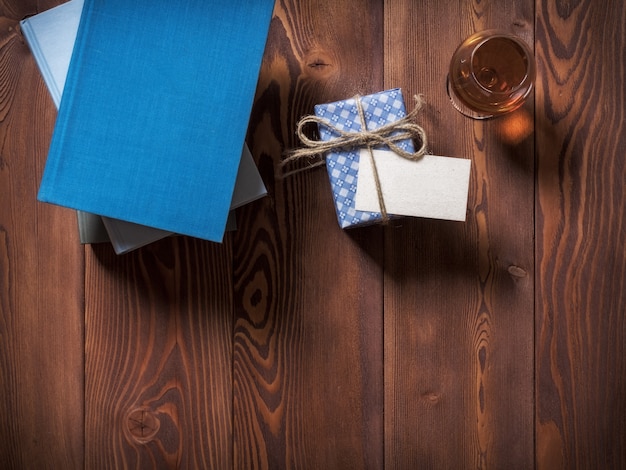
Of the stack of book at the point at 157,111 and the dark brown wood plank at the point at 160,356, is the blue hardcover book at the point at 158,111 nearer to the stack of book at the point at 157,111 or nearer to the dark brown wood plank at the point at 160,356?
the stack of book at the point at 157,111

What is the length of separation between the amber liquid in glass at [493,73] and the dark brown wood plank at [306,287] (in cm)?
11

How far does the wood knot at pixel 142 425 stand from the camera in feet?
2.25

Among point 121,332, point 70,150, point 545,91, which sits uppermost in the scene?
point 545,91

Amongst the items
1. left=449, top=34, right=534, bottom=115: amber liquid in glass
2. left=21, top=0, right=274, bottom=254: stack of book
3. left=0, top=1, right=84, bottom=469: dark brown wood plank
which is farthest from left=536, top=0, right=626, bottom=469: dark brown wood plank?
left=0, top=1, right=84, bottom=469: dark brown wood plank

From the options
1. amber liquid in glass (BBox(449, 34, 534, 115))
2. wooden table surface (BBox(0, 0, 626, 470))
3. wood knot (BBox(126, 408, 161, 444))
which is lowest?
wood knot (BBox(126, 408, 161, 444))

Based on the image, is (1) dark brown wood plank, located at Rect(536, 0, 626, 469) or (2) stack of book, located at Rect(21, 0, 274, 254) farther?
(1) dark brown wood plank, located at Rect(536, 0, 626, 469)

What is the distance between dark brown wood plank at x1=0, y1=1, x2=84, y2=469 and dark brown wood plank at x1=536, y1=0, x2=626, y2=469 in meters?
0.58

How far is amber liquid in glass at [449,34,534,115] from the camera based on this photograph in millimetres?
597

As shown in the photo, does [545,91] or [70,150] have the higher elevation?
[545,91]

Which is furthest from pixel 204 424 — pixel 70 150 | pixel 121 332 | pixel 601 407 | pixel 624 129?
pixel 624 129

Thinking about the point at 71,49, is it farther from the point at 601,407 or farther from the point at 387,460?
the point at 601,407

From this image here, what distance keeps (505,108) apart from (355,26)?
21cm

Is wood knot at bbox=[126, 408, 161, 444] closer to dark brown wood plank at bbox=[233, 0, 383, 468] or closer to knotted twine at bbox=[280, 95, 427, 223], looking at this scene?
dark brown wood plank at bbox=[233, 0, 383, 468]

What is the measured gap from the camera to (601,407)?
71 centimetres
